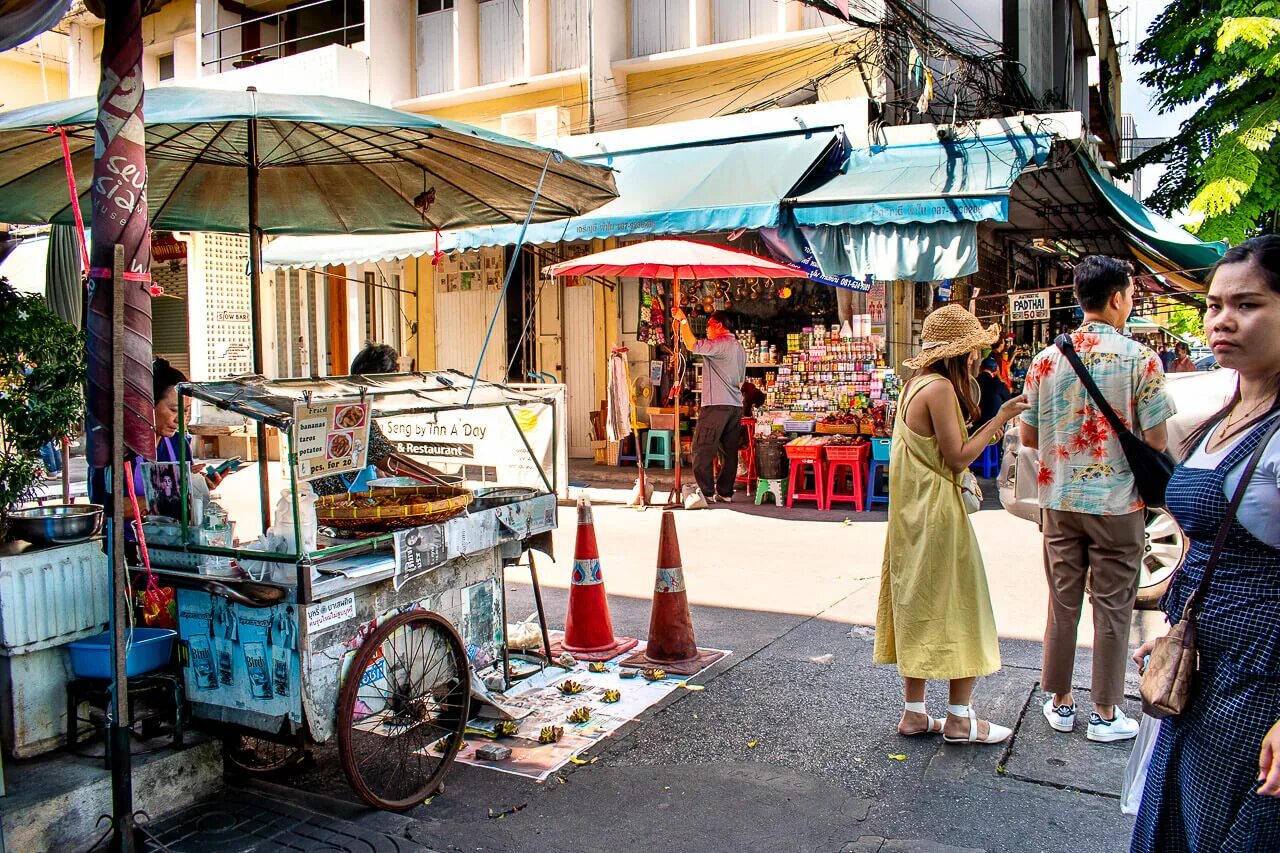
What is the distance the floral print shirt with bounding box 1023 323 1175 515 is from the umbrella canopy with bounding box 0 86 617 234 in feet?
8.09

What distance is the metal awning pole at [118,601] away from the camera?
3352 mm

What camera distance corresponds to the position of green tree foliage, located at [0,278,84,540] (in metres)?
3.83

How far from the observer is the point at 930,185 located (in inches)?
388

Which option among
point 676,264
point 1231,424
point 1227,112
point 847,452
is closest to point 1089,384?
point 1231,424

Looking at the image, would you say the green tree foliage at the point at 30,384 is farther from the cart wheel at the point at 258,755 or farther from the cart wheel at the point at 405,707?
the cart wheel at the point at 405,707

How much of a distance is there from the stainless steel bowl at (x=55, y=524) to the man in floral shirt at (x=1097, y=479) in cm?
398

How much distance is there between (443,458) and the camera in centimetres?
904

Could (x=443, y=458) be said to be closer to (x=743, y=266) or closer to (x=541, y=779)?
(x=743, y=266)

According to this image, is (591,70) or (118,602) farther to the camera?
(591,70)

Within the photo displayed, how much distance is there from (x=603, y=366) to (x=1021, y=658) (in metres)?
9.16

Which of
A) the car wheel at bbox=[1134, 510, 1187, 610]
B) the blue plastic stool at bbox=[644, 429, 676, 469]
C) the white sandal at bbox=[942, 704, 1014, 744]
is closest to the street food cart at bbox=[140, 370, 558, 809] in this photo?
the white sandal at bbox=[942, 704, 1014, 744]

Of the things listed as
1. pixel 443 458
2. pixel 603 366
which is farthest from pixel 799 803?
pixel 603 366

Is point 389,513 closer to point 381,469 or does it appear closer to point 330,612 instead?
point 330,612

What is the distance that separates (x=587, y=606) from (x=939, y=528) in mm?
2238
